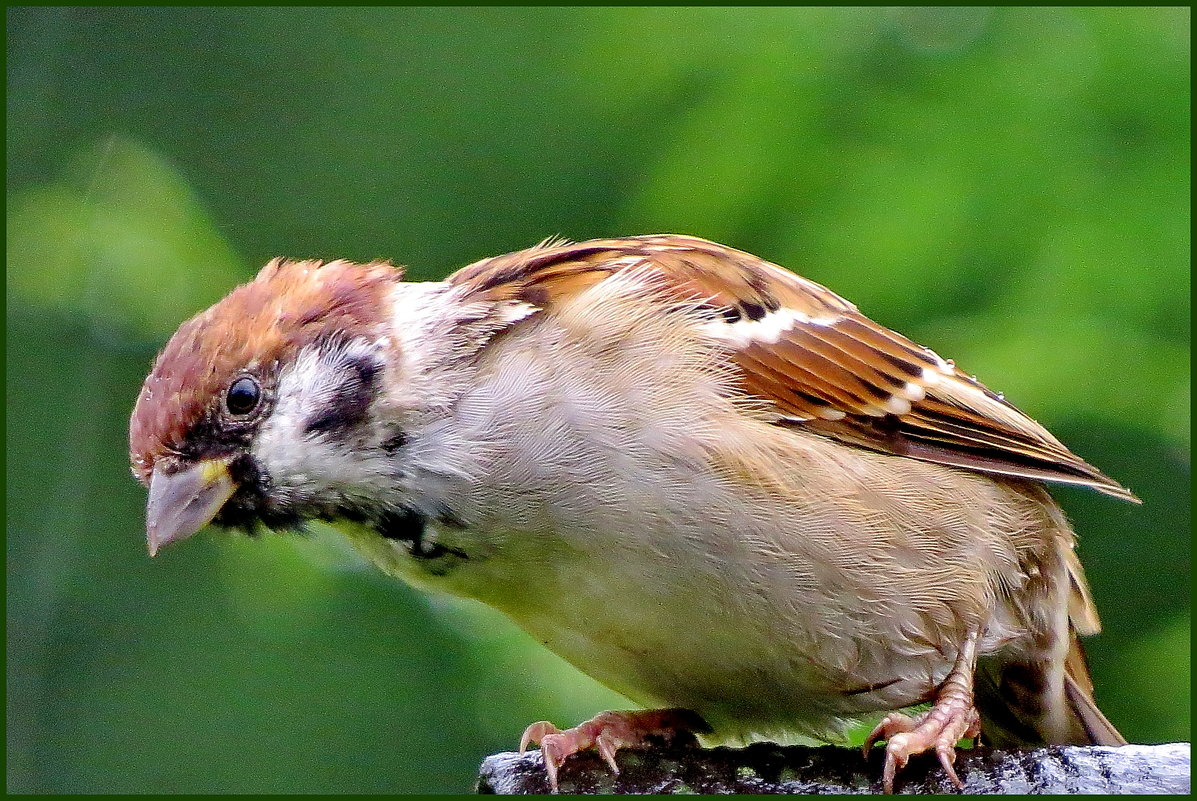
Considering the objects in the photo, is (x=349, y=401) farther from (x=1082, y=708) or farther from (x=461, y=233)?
(x=461, y=233)

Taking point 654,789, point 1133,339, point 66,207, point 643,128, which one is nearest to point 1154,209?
point 1133,339

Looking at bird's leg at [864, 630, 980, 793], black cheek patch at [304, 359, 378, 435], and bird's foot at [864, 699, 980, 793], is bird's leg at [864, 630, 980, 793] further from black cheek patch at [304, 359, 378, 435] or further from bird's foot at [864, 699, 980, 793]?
black cheek patch at [304, 359, 378, 435]

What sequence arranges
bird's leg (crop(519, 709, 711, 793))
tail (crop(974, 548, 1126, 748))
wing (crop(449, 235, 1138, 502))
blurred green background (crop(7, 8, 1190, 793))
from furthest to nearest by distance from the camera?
blurred green background (crop(7, 8, 1190, 793)) < tail (crop(974, 548, 1126, 748)) < wing (crop(449, 235, 1138, 502)) < bird's leg (crop(519, 709, 711, 793))

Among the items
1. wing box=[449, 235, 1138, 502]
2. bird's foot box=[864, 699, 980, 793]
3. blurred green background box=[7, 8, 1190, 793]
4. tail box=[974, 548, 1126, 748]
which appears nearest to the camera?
bird's foot box=[864, 699, 980, 793]

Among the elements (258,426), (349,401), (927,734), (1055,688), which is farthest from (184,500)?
(1055,688)

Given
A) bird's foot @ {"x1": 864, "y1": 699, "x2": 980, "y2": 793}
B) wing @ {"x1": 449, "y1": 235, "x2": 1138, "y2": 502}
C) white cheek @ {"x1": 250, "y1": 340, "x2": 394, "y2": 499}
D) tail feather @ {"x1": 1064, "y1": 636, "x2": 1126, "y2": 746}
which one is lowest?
bird's foot @ {"x1": 864, "y1": 699, "x2": 980, "y2": 793}

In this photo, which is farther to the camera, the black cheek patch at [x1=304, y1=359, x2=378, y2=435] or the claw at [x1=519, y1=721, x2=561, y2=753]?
the claw at [x1=519, y1=721, x2=561, y2=753]

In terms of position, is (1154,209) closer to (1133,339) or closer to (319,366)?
(1133,339)

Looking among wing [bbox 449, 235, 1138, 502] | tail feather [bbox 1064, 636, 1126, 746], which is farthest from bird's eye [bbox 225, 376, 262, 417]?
tail feather [bbox 1064, 636, 1126, 746]
